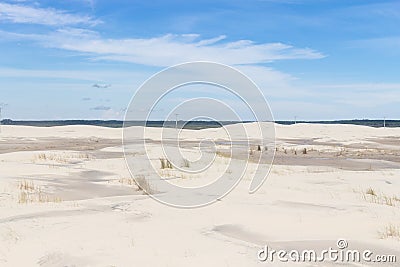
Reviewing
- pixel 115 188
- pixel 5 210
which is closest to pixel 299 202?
pixel 115 188

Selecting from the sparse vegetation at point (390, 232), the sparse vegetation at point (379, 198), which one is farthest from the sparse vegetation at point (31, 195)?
the sparse vegetation at point (379, 198)

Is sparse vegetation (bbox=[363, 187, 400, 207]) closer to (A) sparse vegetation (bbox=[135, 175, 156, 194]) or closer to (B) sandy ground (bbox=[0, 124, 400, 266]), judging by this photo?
(B) sandy ground (bbox=[0, 124, 400, 266])

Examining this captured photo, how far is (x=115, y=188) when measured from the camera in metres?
17.9

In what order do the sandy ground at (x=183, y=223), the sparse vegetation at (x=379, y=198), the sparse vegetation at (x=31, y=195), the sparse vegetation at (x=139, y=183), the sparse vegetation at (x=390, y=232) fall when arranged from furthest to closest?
the sparse vegetation at (x=139, y=183)
the sparse vegetation at (x=379, y=198)
the sparse vegetation at (x=31, y=195)
the sparse vegetation at (x=390, y=232)
the sandy ground at (x=183, y=223)

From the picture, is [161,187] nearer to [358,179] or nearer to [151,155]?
[358,179]

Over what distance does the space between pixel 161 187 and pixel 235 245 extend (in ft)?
28.6

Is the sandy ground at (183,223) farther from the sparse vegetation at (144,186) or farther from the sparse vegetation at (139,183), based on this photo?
the sparse vegetation at (144,186)

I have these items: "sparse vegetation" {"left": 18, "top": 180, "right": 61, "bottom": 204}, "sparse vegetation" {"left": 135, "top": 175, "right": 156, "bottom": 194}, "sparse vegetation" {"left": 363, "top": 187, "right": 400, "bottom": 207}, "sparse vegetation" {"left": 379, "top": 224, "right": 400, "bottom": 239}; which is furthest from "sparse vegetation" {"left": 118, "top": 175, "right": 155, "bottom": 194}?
"sparse vegetation" {"left": 379, "top": 224, "right": 400, "bottom": 239}

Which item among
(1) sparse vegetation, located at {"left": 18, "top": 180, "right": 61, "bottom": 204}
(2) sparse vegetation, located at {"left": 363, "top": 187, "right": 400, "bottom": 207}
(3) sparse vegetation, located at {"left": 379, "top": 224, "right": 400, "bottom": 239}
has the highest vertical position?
(1) sparse vegetation, located at {"left": 18, "top": 180, "right": 61, "bottom": 204}

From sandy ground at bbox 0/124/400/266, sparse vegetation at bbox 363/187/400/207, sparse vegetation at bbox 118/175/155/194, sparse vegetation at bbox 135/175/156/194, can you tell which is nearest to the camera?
sandy ground at bbox 0/124/400/266

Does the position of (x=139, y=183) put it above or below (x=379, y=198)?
above

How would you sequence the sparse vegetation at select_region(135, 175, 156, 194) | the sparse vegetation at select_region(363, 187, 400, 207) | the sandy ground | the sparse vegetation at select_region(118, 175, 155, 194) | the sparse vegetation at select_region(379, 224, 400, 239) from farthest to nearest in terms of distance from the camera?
the sparse vegetation at select_region(118, 175, 155, 194), the sparse vegetation at select_region(135, 175, 156, 194), the sparse vegetation at select_region(363, 187, 400, 207), the sparse vegetation at select_region(379, 224, 400, 239), the sandy ground

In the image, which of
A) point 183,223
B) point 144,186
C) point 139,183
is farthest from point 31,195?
point 183,223

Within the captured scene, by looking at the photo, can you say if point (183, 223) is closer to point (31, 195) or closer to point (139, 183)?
point (31, 195)
